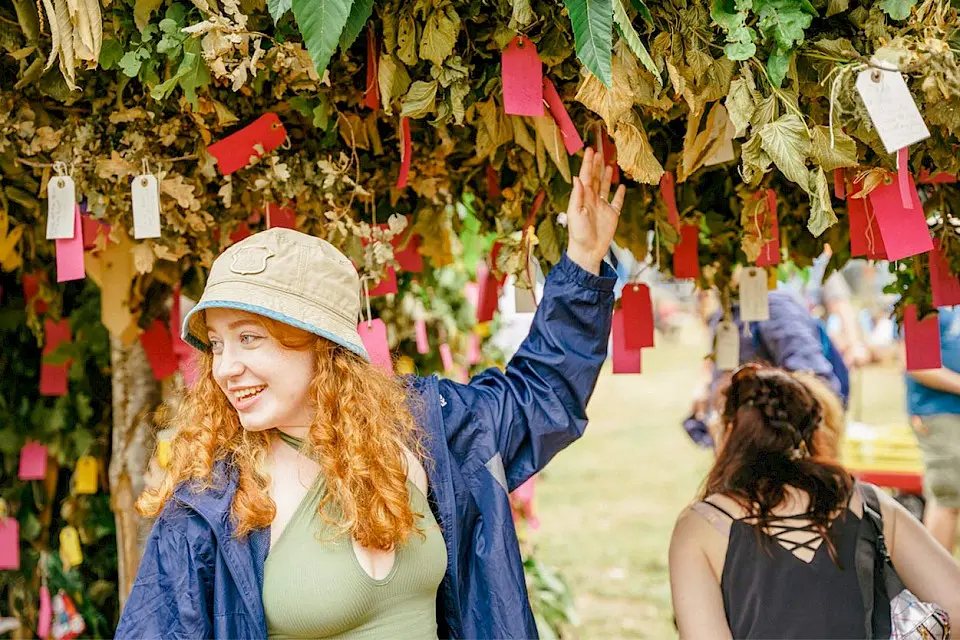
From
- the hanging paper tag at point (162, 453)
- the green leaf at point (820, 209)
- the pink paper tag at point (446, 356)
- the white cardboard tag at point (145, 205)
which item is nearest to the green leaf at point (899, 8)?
the green leaf at point (820, 209)

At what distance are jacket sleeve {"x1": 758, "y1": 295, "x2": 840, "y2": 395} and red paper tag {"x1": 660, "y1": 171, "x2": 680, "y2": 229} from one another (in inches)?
57.1

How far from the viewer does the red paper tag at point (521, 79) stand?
138 cm

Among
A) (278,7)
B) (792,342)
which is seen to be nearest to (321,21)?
(278,7)

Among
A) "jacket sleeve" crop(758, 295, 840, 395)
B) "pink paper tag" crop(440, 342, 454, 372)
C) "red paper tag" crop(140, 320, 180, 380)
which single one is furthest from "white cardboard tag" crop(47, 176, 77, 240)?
"jacket sleeve" crop(758, 295, 840, 395)

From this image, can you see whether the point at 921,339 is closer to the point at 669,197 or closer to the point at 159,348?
the point at 669,197

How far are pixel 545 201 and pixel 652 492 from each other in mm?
5171

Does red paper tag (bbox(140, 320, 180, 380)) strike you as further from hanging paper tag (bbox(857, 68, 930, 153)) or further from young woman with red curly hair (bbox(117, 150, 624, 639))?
hanging paper tag (bbox(857, 68, 930, 153))

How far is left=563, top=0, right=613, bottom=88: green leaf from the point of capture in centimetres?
117

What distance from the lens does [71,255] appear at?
1710mm

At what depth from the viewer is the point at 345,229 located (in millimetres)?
1735

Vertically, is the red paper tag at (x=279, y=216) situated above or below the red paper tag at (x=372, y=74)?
below

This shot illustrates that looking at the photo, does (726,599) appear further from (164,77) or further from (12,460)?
(12,460)

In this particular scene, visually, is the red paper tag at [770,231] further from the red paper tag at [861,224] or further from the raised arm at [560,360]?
the raised arm at [560,360]

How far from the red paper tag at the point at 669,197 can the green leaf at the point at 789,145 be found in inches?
19.6
